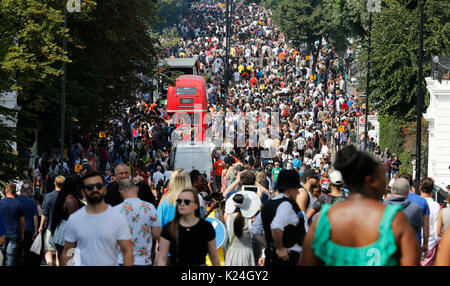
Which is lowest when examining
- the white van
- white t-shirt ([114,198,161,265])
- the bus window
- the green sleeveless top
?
the white van

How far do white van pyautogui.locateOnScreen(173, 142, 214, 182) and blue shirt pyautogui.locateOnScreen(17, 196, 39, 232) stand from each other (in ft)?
52.6

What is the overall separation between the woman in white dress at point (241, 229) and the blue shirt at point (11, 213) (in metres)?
2.84

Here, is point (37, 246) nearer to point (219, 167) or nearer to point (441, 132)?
point (219, 167)

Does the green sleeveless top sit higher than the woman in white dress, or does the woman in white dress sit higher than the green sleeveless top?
the green sleeveless top

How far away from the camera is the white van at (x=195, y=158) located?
29.2m

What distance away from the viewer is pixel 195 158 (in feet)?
96.1

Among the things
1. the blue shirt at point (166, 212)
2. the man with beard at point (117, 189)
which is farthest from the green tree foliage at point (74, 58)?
the blue shirt at point (166, 212)

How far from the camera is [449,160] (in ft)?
110

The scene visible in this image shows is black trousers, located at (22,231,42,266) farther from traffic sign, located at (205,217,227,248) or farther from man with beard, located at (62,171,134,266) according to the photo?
man with beard, located at (62,171,134,266)

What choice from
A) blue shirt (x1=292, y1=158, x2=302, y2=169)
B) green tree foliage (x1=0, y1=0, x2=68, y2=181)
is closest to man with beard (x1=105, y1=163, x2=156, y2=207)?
green tree foliage (x1=0, y1=0, x2=68, y2=181)

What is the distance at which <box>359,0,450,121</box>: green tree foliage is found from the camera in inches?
1610

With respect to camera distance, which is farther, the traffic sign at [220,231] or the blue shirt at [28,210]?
the blue shirt at [28,210]

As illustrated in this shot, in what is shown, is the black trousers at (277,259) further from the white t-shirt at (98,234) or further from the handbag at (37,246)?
the handbag at (37,246)

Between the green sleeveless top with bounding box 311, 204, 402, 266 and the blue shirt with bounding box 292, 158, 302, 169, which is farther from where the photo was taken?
the blue shirt with bounding box 292, 158, 302, 169
